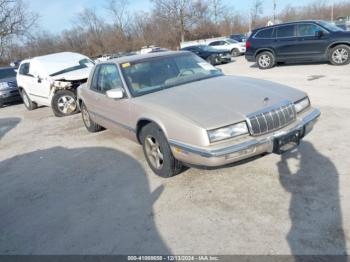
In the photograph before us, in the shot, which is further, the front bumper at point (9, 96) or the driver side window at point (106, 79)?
the front bumper at point (9, 96)

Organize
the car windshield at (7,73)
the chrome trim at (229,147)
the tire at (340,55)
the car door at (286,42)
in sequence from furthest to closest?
the car windshield at (7,73), the car door at (286,42), the tire at (340,55), the chrome trim at (229,147)

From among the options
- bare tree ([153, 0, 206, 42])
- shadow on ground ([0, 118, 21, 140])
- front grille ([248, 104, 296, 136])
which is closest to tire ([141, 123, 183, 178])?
front grille ([248, 104, 296, 136])

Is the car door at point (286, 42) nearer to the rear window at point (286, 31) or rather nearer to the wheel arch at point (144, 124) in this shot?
the rear window at point (286, 31)

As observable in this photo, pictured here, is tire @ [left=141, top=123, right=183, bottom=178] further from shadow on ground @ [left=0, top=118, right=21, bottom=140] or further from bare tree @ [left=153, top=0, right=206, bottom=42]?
bare tree @ [left=153, top=0, right=206, bottom=42]

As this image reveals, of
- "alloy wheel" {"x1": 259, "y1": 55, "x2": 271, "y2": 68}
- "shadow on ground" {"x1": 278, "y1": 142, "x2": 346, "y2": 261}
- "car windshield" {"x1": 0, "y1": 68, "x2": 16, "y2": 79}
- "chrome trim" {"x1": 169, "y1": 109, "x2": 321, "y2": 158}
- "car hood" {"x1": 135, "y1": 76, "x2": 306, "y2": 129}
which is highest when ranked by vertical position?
"car windshield" {"x1": 0, "y1": 68, "x2": 16, "y2": 79}

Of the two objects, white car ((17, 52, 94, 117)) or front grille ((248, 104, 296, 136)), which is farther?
white car ((17, 52, 94, 117))

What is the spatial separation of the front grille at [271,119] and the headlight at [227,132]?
10cm

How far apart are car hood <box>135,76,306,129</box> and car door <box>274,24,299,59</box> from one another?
877 centimetres

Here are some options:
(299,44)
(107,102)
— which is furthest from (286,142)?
(299,44)

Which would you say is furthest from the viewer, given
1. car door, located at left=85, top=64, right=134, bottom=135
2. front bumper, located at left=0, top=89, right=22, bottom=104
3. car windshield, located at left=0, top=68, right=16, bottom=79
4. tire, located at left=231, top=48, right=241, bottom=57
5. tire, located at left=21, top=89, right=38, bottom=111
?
tire, located at left=231, top=48, right=241, bottom=57

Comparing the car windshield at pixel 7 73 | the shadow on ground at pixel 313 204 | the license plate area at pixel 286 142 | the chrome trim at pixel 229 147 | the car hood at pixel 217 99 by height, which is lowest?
Answer: the shadow on ground at pixel 313 204

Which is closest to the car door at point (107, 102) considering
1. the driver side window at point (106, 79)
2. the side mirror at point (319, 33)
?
the driver side window at point (106, 79)

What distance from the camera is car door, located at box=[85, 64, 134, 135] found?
4488 mm

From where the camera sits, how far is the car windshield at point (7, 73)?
13500 mm
